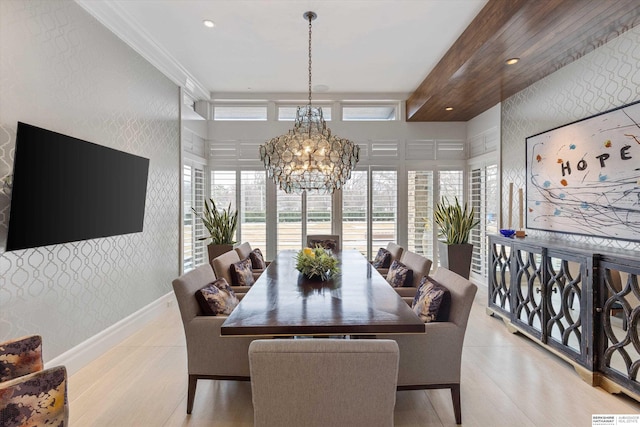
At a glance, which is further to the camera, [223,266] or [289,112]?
[289,112]

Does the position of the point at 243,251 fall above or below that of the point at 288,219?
below

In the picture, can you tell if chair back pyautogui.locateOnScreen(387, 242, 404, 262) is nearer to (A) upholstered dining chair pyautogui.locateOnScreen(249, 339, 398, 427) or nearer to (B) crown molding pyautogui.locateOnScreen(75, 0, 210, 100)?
(A) upholstered dining chair pyautogui.locateOnScreen(249, 339, 398, 427)

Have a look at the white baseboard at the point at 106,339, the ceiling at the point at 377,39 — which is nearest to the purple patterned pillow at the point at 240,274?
the white baseboard at the point at 106,339

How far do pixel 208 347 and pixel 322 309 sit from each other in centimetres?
81

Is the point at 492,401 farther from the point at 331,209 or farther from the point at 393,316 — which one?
the point at 331,209

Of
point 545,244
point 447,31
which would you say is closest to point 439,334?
point 545,244

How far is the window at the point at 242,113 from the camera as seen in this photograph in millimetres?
5738

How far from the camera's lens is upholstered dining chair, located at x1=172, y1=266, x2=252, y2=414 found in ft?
6.79

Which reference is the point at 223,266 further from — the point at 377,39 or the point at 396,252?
the point at 377,39

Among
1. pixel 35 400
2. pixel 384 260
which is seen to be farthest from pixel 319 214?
pixel 35 400

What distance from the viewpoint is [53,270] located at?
2471mm

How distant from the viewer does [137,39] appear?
341 centimetres

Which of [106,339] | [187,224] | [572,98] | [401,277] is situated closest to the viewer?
[401,277]

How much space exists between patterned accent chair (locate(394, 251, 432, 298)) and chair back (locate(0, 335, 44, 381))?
2.43 meters
